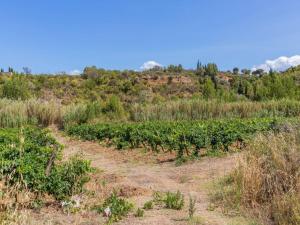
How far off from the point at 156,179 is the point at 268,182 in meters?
2.92

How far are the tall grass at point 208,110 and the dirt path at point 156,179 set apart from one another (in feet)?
30.4

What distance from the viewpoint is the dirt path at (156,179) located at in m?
5.69

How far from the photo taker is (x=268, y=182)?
6.26 m

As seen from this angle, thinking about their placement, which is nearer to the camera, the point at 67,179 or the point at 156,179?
the point at 67,179

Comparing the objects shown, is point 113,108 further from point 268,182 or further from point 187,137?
point 268,182

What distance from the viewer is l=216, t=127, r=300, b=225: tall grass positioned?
18.6ft

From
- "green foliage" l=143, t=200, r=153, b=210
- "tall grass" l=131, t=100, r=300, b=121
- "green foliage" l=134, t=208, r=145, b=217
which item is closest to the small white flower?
"green foliage" l=134, t=208, r=145, b=217

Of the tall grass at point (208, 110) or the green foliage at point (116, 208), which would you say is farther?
the tall grass at point (208, 110)

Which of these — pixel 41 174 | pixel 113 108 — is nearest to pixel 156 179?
pixel 41 174

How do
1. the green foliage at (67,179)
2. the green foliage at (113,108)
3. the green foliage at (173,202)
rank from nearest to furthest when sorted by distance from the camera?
the green foliage at (173,202), the green foliage at (67,179), the green foliage at (113,108)

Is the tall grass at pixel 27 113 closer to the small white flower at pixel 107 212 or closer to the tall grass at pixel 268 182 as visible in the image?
the tall grass at pixel 268 182

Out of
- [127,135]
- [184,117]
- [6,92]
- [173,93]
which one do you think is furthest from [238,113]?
[173,93]

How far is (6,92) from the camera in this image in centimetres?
2814

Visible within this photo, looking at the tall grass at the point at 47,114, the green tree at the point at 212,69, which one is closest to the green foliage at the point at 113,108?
the tall grass at the point at 47,114
